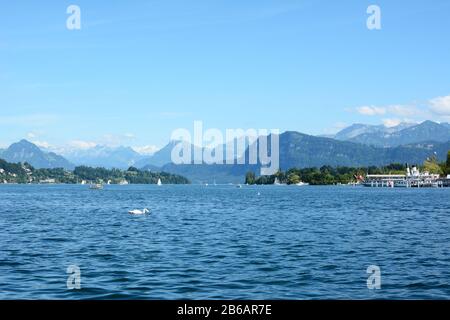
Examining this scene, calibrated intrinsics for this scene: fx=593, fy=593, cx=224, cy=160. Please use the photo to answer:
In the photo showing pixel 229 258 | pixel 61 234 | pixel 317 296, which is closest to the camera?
pixel 317 296

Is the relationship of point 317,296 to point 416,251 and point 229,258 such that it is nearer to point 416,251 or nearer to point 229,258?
point 229,258

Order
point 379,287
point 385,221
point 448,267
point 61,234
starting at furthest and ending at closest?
point 385,221, point 61,234, point 448,267, point 379,287

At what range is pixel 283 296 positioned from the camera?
24.8 meters

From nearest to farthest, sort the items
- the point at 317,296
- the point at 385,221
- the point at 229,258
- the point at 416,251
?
the point at 317,296, the point at 229,258, the point at 416,251, the point at 385,221

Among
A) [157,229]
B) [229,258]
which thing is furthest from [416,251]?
[157,229]

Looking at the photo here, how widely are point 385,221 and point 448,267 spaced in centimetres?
3831
